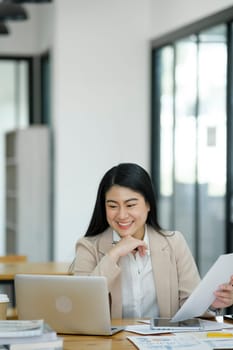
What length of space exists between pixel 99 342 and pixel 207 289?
0.56 metres

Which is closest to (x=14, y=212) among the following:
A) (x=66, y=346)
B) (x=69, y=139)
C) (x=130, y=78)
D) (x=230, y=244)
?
(x=69, y=139)

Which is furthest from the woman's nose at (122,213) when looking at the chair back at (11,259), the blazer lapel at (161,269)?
the chair back at (11,259)

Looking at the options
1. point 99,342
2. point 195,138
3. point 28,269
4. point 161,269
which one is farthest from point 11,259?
point 99,342

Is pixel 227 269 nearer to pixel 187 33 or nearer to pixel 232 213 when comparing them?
pixel 232 213

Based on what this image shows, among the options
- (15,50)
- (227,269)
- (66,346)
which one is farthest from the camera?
(15,50)

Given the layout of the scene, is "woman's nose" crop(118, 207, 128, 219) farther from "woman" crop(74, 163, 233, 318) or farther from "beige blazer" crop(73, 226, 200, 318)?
"beige blazer" crop(73, 226, 200, 318)

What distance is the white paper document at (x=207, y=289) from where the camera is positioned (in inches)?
143

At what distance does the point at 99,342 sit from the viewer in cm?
342

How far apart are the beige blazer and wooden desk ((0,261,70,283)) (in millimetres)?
2029

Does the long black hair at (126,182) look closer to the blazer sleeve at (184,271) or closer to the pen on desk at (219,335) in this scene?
the blazer sleeve at (184,271)

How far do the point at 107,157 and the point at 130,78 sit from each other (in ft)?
3.00

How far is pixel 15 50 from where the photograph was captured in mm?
11945

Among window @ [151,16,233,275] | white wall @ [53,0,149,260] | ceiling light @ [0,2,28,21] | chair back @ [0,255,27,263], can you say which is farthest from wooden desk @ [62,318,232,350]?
white wall @ [53,0,149,260]

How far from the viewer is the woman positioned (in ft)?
13.4
